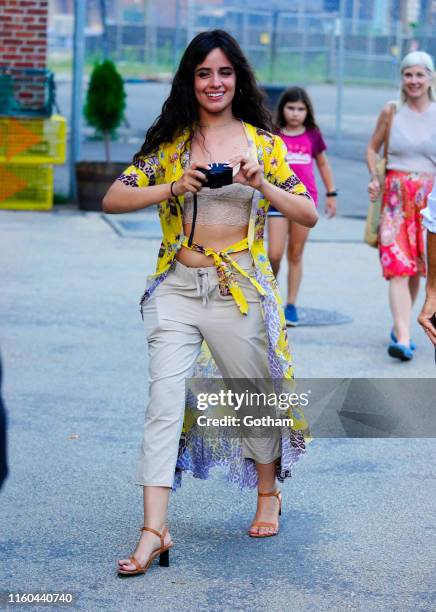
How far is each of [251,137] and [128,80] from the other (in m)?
35.9

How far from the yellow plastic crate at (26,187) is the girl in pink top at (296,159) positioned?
647 centimetres

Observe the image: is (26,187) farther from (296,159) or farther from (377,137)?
(377,137)

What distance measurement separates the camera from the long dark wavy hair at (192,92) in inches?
188

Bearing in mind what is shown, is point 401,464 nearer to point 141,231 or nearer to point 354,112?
point 141,231

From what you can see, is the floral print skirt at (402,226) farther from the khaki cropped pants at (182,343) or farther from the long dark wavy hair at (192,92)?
the khaki cropped pants at (182,343)

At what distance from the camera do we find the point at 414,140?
8.42 meters

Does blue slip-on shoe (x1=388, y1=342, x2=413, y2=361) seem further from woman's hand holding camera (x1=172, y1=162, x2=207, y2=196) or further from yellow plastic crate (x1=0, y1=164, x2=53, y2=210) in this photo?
yellow plastic crate (x1=0, y1=164, x2=53, y2=210)

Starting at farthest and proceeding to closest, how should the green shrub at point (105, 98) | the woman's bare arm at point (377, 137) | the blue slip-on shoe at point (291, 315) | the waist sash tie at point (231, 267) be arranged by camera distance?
the green shrub at point (105, 98), the blue slip-on shoe at point (291, 315), the woman's bare arm at point (377, 137), the waist sash tie at point (231, 267)

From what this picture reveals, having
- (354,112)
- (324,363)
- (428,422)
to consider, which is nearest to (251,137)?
(428,422)

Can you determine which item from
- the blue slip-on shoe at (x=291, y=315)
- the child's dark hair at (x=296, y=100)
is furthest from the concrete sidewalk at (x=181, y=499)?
the child's dark hair at (x=296, y=100)

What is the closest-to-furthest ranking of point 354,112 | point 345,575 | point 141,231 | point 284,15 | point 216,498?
point 345,575
point 216,498
point 141,231
point 354,112
point 284,15

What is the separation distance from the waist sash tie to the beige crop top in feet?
0.28

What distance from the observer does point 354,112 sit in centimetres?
3403

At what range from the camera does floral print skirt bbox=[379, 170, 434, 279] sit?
8.50 meters
